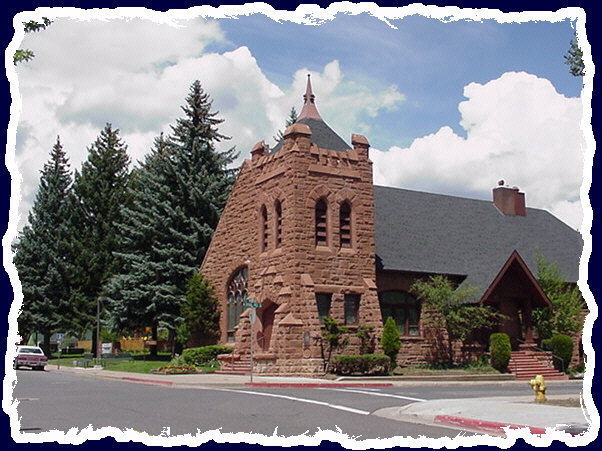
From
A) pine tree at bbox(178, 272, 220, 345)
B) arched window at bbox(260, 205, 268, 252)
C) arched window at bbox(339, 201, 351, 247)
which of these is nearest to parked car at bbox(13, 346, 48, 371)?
pine tree at bbox(178, 272, 220, 345)

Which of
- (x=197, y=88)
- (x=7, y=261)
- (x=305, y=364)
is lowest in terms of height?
(x=305, y=364)

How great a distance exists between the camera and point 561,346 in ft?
112

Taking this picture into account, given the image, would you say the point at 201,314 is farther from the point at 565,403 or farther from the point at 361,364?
the point at 565,403

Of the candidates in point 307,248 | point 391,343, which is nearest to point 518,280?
point 391,343

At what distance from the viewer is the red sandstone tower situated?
30.0 metres

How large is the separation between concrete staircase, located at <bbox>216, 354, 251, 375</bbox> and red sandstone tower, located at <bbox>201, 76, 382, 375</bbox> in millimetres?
89

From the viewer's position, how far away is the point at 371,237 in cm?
3262

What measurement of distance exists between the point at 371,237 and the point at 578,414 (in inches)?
776

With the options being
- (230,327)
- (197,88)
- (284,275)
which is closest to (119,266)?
(197,88)

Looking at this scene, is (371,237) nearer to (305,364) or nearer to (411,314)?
(411,314)

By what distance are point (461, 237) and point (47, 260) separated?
99.9 ft

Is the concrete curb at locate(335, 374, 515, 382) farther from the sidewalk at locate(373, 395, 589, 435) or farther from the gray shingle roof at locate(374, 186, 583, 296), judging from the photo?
the sidewalk at locate(373, 395, 589, 435)

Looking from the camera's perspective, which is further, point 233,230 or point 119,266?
point 119,266

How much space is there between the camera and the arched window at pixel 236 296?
36.3m
